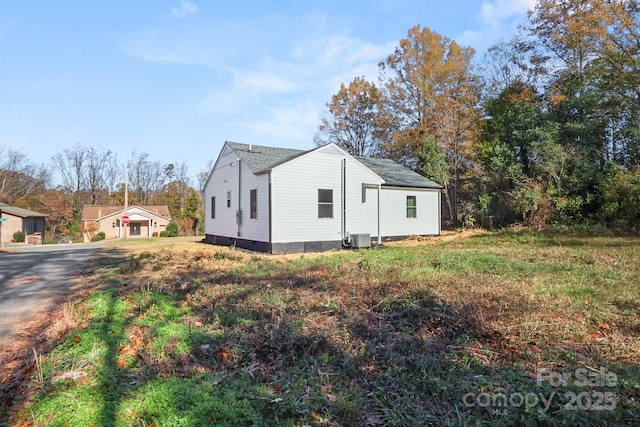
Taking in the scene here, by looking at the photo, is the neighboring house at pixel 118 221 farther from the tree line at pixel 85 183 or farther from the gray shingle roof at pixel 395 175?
the gray shingle roof at pixel 395 175

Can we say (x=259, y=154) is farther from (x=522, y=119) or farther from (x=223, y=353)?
(x=522, y=119)

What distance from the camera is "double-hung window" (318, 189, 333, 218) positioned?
14.1 m

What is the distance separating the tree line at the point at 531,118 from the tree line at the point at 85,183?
27971mm

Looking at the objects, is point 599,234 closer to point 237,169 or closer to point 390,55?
point 237,169

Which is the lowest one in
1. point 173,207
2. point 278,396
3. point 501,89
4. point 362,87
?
point 278,396

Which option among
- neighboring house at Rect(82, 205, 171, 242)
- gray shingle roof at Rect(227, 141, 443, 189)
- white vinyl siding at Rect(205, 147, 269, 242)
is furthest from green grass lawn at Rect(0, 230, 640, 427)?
neighboring house at Rect(82, 205, 171, 242)

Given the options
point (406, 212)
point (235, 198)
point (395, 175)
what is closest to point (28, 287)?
point (235, 198)

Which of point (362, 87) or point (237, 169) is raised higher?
point (362, 87)

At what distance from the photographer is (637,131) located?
16.8m

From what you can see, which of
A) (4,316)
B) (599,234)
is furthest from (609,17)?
(4,316)

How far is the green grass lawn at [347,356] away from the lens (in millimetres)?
2506

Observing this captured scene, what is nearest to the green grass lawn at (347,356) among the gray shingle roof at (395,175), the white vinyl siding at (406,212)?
the white vinyl siding at (406,212)

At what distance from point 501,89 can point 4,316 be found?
27791 millimetres

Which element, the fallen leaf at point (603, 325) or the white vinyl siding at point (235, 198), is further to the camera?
the white vinyl siding at point (235, 198)
